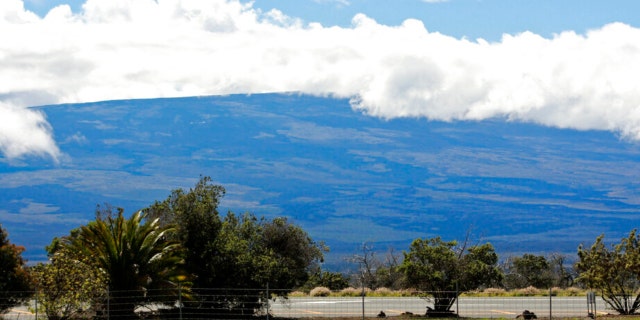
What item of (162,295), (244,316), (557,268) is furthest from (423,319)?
(557,268)

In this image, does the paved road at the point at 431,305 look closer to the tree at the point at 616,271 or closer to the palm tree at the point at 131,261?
the tree at the point at 616,271

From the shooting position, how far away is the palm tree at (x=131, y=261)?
30641mm

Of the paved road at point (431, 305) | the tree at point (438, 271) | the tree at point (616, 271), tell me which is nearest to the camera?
the tree at point (616, 271)

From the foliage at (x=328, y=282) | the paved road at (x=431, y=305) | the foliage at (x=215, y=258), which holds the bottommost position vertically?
the paved road at (x=431, y=305)

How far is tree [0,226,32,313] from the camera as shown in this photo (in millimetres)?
31109

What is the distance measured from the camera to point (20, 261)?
32250 mm

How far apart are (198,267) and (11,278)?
606cm

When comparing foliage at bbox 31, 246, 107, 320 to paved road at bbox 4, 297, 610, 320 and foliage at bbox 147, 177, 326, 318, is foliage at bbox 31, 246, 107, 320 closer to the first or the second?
foliage at bbox 147, 177, 326, 318

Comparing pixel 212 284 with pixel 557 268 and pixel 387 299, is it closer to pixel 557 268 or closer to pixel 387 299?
pixel 387 299

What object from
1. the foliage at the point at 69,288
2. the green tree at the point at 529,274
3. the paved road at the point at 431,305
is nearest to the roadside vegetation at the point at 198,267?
the foliage at the point at 69,288

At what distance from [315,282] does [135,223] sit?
1199 inches

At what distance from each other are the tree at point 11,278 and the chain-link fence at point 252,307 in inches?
16.1

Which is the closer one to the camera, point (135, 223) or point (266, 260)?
point (135, 223)

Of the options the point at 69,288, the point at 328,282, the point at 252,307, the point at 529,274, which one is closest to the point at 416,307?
the point at 252,307
